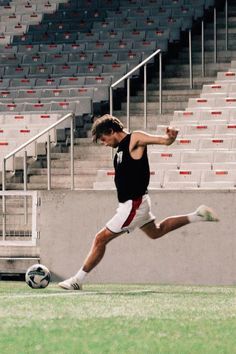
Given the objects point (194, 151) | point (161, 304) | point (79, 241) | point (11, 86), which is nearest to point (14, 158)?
point (194, 151)

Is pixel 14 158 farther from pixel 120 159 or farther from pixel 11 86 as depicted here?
pixel 120 159

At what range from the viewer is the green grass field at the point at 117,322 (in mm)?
6227

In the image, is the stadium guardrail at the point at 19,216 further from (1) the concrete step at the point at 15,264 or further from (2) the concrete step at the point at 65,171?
(2) the concrete step at the point at 65,171

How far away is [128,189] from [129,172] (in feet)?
0.57

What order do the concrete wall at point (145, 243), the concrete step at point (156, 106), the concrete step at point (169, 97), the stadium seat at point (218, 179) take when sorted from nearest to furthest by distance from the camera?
the concrete wall at point (145, 243) < the stadium seat at point (218, 179) < the concrete step at point (156, 106) < the concrete step at point (169, 97)

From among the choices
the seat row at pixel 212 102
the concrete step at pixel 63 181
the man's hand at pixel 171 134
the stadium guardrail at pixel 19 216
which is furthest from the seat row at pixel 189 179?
the man's hand at pixel 171 134

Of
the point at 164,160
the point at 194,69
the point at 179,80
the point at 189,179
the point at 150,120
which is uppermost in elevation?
the point at 194,69

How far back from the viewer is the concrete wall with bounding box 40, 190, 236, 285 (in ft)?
43.9

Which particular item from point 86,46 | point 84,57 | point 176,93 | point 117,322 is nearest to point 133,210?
point 117,322

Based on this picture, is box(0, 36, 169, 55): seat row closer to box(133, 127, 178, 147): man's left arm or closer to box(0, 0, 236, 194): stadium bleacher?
box(0, 0, 236, 194): stadium bleacher

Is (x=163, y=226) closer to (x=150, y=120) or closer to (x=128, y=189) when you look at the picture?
(x=128, y=189)

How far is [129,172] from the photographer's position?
1075 centimetres

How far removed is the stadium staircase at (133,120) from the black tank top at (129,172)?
3.71 m

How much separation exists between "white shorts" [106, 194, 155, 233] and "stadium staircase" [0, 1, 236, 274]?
3.64 meters
